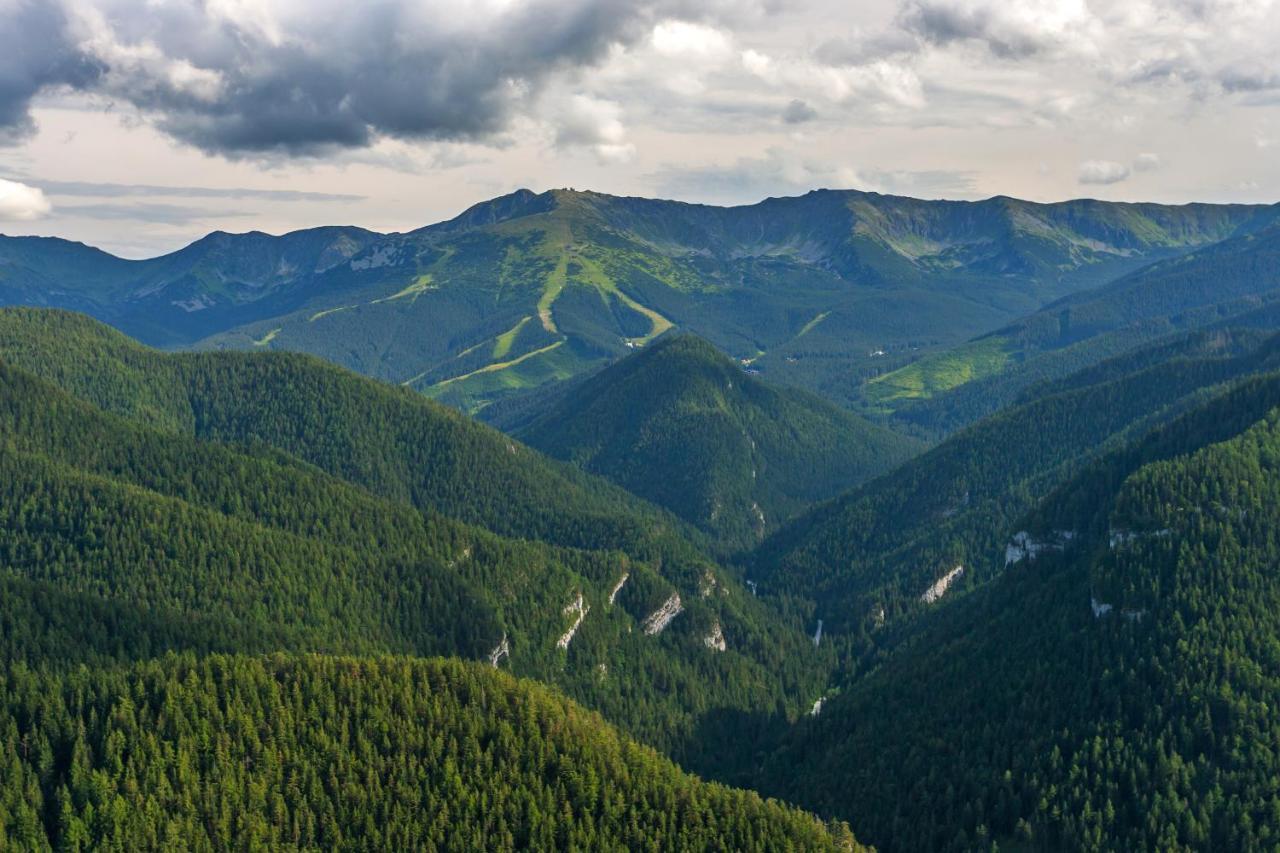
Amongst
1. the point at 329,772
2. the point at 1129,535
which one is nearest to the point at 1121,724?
the point at 1129,535

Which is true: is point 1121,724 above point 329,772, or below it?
below

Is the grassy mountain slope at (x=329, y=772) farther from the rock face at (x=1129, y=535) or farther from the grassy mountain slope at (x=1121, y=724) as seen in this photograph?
the rock face at (x=1129, y=535)

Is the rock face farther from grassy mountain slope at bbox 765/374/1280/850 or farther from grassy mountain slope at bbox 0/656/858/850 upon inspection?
grassy mountain slope at bbox 0/656/858/850

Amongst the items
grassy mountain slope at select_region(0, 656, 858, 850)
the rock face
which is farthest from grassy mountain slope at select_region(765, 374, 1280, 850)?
grassy mountain slope at select_region(0, 656, 858, 850)

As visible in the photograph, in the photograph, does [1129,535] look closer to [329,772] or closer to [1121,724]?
[1121,724]

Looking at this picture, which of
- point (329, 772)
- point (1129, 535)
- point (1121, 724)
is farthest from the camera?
point (1129, 535)

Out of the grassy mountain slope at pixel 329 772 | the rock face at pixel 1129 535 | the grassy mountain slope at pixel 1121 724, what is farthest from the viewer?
the rock face at pixel 1129 535

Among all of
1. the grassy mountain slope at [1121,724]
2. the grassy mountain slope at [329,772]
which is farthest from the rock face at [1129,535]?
the grassy mountain slope at [329,772]
